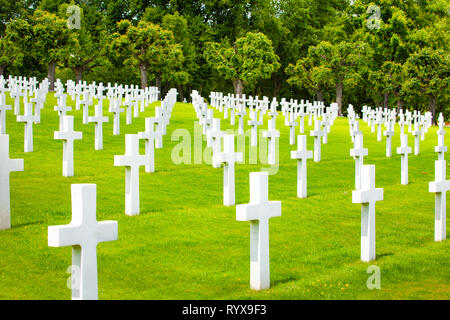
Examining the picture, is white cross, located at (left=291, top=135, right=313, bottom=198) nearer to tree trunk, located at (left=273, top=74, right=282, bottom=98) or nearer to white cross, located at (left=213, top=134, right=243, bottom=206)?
white cross, located at (left=213, top=134, right=243, bottom=206)

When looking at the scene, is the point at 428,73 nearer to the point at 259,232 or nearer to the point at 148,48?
the point at 148,48

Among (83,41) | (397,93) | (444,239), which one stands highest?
(83,41)

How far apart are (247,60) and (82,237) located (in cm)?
4250

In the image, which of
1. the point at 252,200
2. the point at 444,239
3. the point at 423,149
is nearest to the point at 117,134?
the point at 423,149

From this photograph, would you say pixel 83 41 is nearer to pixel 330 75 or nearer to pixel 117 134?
pixel 330 75

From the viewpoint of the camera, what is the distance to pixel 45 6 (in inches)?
2000

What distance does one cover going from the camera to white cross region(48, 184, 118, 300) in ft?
17.1

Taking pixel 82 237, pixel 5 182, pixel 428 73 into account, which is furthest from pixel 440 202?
pixel 428 73

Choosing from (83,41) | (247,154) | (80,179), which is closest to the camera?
(80,179)

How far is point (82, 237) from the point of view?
5344mm

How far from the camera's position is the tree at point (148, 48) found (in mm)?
44625

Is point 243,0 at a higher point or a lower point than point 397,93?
higher

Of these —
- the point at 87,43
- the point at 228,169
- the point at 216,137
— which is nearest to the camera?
the point at 228,169

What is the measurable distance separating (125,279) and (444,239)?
4730 mm
